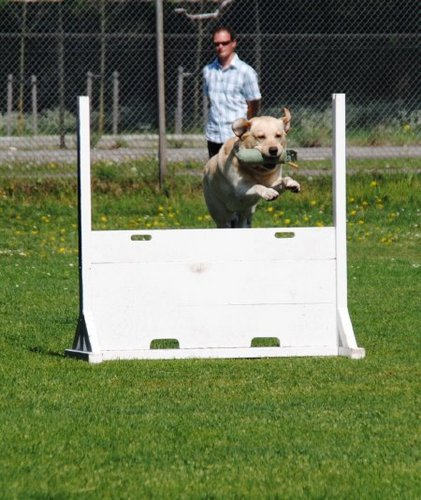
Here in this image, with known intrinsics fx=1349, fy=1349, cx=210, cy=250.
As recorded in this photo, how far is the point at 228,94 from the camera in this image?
10.7m

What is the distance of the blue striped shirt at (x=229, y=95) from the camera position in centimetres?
1065

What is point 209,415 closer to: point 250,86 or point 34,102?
point 250,86

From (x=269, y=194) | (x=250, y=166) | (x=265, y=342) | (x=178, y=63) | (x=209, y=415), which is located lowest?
(x=265, y=342)

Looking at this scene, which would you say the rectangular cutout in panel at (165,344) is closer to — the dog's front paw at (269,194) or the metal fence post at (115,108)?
the dog's front paw at (269,194)

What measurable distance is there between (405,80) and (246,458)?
12138 mm

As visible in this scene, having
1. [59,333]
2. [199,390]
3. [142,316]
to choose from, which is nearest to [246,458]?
[199,390]

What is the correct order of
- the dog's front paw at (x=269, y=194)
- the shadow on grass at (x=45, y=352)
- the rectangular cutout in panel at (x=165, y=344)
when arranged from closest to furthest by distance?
the shadow on grass at (x=45, y=352) → the dog's front paw at (x=269, y=194) → the rectangular cutout in panel at (x=165, y=344)

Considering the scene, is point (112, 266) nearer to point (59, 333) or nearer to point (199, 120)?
point (59, 333)

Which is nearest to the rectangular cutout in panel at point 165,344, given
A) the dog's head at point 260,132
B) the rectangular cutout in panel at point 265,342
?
the rectangular cutout in panel at point 265,342

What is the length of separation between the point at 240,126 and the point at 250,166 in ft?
0.82

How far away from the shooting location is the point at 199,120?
53.0 ft

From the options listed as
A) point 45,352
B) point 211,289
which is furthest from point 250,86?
A: point 45,352

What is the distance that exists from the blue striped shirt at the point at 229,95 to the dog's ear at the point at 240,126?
95.3 inches

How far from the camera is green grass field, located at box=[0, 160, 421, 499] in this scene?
15.5 feet
